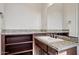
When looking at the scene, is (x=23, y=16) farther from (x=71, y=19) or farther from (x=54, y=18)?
(x=71, y=19)

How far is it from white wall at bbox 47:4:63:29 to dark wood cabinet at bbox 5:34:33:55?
29 centimetres

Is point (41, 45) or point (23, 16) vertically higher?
point (23, 16)

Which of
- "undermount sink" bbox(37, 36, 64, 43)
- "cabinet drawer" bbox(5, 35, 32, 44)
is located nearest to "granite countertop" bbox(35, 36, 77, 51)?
"undermount sink" bbox(37, 36, 64, 43)

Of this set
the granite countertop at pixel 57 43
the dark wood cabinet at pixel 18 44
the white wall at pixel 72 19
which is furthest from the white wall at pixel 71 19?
the dark wood cabinet at pixel 18 44

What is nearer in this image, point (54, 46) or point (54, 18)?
point (54, 46)

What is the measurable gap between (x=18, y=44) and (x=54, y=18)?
0.55m

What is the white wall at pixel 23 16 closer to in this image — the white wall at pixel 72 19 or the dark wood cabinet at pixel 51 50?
the dark wood cabinet at pixel 51 50

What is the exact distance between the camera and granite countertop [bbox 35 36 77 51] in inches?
44.5

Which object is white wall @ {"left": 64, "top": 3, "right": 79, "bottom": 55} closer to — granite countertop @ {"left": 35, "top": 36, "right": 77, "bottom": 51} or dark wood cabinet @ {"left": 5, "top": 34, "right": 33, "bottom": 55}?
granite countertop @ {"left": 35, "top": 36, "right": 77, "bottom": 51}

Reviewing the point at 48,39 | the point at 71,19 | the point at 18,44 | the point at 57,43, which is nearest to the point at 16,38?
the point at 18,44

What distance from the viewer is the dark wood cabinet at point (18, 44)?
124 cm

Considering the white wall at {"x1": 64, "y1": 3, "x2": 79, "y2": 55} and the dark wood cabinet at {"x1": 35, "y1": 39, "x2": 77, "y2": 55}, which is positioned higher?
the white wall at {"x1": 64, "y1": 3, "x2": 79, "y2": 55}

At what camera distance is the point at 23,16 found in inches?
A: 49.8

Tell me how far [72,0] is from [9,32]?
771 millimetres
